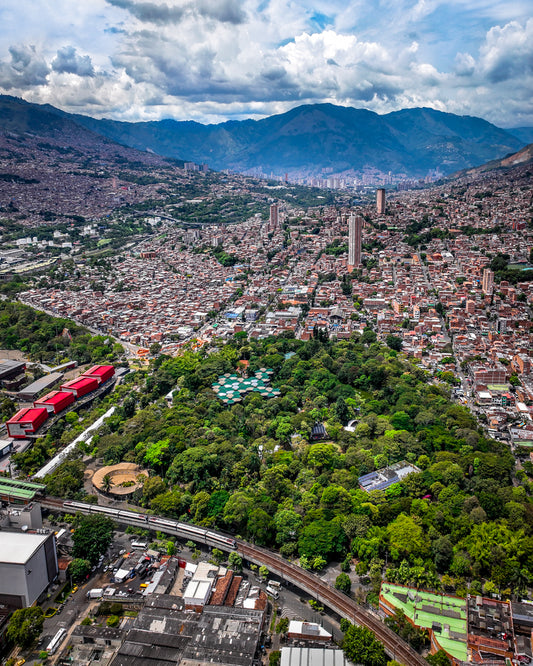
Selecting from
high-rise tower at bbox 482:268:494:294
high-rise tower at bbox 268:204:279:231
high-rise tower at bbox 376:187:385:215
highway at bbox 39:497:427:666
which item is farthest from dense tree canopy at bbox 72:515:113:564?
high-rise tower at bbox 376:187:385:215

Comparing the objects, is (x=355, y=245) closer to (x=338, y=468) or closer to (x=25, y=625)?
(x=338, y=468)

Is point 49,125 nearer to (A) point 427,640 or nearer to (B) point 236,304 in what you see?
(B) point 236,304

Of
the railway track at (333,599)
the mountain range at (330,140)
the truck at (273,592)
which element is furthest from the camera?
the mountain range at (330,140)

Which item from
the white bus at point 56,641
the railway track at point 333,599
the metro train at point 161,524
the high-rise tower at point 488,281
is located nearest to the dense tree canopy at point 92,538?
the metro train at point 161,524

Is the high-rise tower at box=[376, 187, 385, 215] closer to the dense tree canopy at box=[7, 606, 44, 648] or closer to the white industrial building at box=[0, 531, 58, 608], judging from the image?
the white industrial building at box=[0, 531, 58, 608]

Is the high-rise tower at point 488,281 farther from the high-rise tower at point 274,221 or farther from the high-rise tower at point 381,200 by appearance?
the high-rise tower at point 274,221

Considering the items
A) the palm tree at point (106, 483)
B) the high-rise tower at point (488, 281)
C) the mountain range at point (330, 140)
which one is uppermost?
the mountain range at point (330, 140)

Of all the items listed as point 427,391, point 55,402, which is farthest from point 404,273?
point 55,402

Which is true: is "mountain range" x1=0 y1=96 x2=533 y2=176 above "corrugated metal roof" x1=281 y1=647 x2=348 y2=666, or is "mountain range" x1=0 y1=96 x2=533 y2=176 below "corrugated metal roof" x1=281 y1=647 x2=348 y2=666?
above
